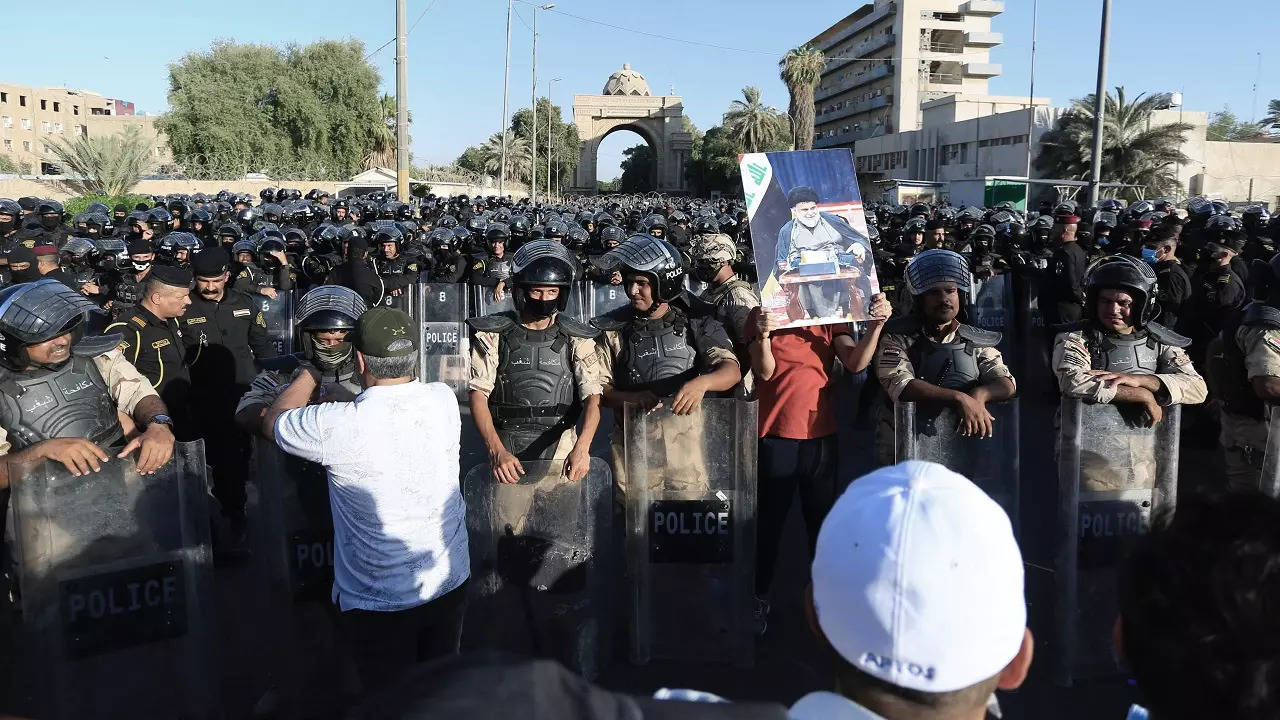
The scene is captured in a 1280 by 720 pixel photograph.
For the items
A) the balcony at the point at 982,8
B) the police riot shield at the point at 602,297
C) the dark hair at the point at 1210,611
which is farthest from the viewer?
the balcony at the point at 982,8

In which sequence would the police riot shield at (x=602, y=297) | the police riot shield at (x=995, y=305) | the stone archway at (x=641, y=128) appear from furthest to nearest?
1. the stone archway at (x=641, y=128)
2. the police riot shield at (x=602, y=297)
3. the police riot shield at (x=995, y=305)

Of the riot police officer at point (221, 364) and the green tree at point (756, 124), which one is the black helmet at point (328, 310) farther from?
the green tree at point (756, 124)

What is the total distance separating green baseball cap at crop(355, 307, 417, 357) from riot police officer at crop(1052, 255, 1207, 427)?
2.71m

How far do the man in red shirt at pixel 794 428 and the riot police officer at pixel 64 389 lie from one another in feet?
8.38

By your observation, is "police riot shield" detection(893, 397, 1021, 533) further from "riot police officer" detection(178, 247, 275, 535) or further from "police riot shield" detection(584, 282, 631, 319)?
"police riot shield" detection(584, 282, 631, 319)

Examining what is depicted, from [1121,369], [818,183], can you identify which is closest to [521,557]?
[818,183]

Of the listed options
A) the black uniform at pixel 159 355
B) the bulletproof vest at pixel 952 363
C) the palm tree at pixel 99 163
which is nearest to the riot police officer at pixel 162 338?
the black uniform at pixel 159 355

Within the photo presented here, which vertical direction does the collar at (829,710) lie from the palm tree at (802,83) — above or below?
below

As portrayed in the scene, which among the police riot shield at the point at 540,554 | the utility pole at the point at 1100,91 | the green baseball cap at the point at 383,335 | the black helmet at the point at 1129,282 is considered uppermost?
the utility pole at the point at 1100,91

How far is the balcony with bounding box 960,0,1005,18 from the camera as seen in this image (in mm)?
81875

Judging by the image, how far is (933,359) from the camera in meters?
3.94

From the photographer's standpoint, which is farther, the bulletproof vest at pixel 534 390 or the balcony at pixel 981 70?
the balcony at pixel 981 70

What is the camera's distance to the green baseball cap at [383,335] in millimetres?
2762

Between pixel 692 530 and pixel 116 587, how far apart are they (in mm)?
2266
